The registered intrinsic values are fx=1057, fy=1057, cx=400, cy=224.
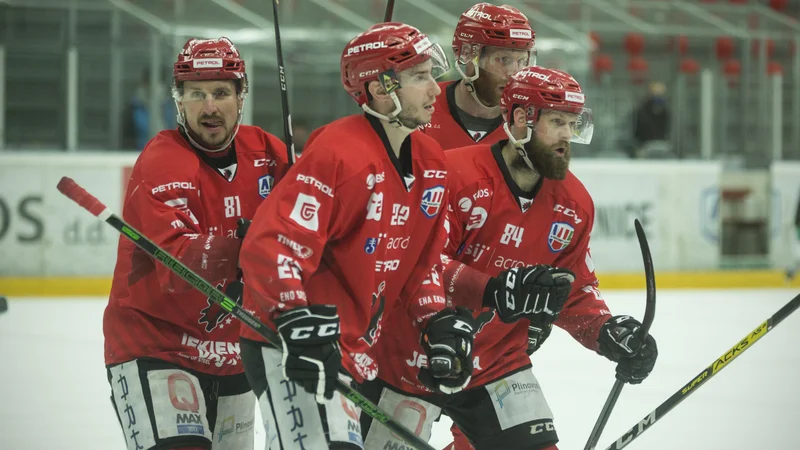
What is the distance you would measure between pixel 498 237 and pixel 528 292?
0.33 metres

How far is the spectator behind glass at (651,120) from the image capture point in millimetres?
9570

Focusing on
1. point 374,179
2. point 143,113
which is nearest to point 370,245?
point 374,179

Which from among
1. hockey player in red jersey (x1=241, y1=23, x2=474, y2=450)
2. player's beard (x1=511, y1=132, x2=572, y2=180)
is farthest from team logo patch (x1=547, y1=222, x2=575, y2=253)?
hockey player in red jersey (x1=241, y1=23, x2=474, y2=450)

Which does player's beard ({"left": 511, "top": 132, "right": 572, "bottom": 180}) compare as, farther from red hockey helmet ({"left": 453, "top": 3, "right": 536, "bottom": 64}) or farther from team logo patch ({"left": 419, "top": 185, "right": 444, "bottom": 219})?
red hockey helmet ({"left": 453, "top": 3, "right": 536, "bottom": 64})

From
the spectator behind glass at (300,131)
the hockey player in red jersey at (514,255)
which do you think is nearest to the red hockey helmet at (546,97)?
the hockey player in red jersey at (514,255)

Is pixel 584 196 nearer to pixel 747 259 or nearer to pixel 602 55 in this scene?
pixel 747 259

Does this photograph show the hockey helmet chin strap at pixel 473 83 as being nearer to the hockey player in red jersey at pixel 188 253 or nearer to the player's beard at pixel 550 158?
the player's beard at pixel 550 158

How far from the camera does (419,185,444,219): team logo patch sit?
261cm

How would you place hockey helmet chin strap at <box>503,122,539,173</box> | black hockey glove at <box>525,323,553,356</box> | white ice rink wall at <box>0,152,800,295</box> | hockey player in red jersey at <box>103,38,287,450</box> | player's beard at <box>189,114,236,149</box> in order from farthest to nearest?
white ice rink wall at <box>0,152,800,295</box>
black hockey glove at <box>525,323,553,356</box>
hockey helmet chin strap at <box>503,122,539,173</box>
player's beard at <box>189,114,236,149</box>
hockey player in red jersey at <box>103,38,287,450</box>

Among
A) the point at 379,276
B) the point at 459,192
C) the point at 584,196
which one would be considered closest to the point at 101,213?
the point at 379,276

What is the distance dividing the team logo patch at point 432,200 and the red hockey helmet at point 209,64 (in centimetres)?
76

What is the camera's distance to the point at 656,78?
33.1 ft

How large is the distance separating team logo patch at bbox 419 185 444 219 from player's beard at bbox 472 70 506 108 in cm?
109

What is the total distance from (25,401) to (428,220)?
300 cm
